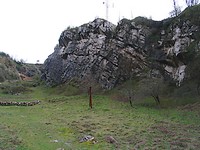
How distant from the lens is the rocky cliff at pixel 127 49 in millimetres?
34938

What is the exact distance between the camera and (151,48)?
39.6 m

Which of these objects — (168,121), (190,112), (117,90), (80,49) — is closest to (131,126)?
(168,121)

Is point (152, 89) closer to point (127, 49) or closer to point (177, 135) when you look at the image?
point (177, 135)

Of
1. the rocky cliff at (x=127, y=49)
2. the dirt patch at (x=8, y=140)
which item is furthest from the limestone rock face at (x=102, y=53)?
the dirt patch at (x=8, y=140)

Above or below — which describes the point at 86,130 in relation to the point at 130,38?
below

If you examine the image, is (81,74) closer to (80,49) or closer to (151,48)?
(80,49)

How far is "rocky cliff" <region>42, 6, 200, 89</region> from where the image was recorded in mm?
34938

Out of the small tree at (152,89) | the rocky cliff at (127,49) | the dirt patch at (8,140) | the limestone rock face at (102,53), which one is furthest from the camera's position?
the limestone rock face at (102,53)

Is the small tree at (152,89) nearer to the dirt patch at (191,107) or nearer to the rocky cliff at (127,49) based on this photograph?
the dirt patch at (191,107)

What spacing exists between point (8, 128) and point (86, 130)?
205 inches

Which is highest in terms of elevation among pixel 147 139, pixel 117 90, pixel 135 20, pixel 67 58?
pixel 135 20

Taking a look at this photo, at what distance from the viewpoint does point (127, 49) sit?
137ft

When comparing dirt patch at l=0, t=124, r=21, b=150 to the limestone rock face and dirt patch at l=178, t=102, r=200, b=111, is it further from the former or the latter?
the limestone rock face

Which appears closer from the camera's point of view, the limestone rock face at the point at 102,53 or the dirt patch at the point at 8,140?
the dirt patch at the point at 8,140
